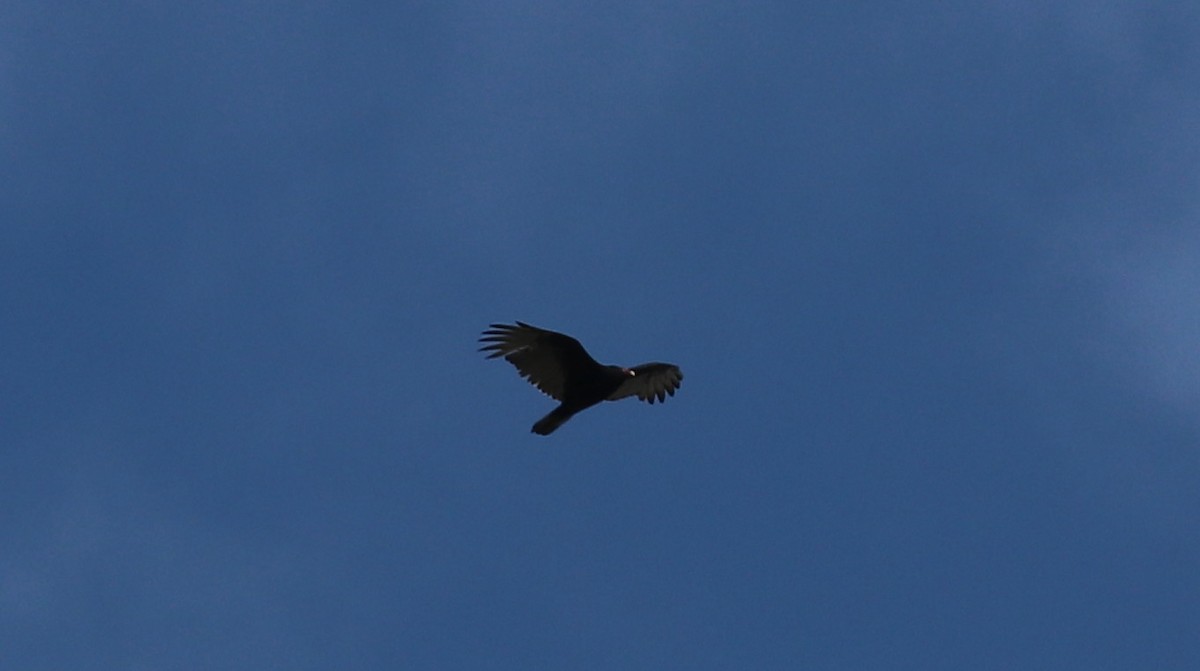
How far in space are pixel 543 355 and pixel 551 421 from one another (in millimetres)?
1180

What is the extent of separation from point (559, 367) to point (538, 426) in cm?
109

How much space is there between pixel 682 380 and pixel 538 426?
9.87 ft

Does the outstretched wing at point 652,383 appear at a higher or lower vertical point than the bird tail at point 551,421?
higher

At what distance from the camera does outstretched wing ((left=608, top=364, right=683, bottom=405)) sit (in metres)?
49.4

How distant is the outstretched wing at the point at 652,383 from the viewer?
1944 inches

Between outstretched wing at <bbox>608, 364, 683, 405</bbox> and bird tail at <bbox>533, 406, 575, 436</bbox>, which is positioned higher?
outstretched wing at <bbox>608, 364, 683, 405</bbox>

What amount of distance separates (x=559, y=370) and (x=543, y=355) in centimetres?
45

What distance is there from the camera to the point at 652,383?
49.6m

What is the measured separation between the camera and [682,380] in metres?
49.8

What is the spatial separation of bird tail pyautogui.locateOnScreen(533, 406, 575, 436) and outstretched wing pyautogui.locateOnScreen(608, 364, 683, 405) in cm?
108

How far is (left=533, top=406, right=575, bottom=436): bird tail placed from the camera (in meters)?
48.5

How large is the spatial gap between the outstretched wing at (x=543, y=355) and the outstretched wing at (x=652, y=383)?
3.56 ft

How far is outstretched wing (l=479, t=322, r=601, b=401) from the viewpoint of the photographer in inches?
1890

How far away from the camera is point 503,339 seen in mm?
48125
